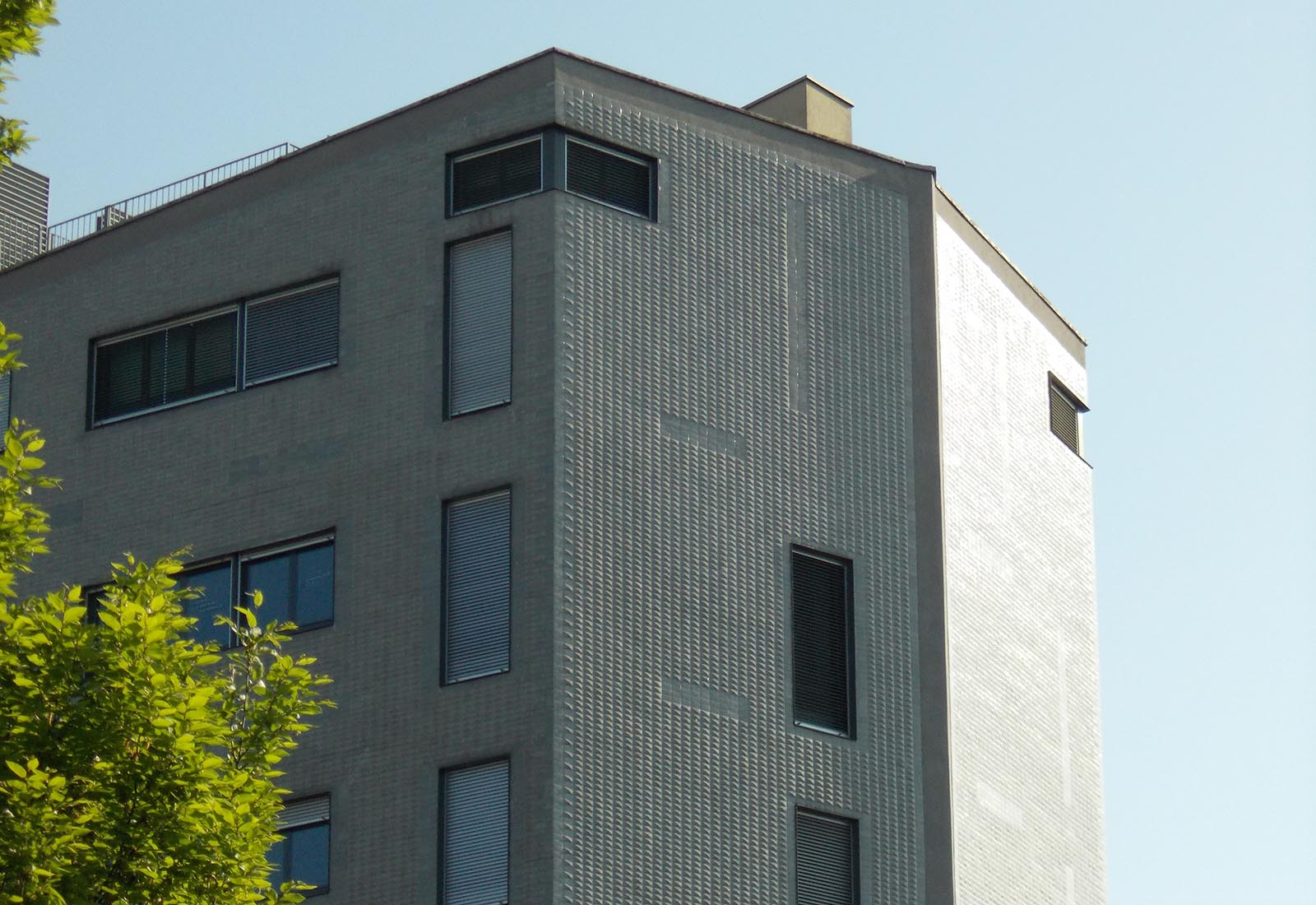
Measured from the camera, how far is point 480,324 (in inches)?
1332

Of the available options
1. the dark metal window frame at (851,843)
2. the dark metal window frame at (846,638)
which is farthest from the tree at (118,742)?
the dark metal window frame at (846,638)

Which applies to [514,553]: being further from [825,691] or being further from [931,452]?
[931,452]

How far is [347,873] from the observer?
32375 millimetres

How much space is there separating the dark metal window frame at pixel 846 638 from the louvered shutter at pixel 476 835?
453 cm

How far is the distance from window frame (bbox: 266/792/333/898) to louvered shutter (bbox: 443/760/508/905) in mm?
1838

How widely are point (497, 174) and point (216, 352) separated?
529 centimetres

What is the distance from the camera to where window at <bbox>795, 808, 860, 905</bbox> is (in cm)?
3328

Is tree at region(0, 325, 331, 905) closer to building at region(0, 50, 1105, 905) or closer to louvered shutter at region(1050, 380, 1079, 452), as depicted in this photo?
building at region(0, 50, 1105, 905)

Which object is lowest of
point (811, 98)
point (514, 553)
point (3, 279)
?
point (514, 553)

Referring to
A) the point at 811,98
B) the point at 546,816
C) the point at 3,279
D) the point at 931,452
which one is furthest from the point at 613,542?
the point at 3,279

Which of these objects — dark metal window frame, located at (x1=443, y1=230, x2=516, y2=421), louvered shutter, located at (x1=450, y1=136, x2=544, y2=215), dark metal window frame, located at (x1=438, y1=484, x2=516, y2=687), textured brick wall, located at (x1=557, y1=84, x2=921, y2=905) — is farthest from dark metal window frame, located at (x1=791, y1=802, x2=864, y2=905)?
louvered shutter, located at (x1=450, y1=136, x2=544, y2=215)

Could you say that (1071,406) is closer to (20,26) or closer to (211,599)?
(211,599)

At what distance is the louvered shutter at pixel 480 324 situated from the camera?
110 ft

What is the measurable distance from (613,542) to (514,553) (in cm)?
134
